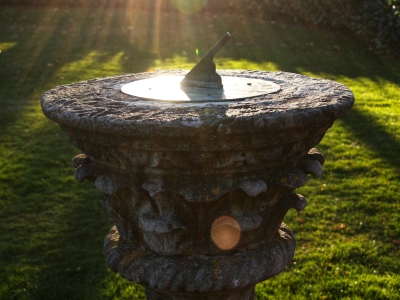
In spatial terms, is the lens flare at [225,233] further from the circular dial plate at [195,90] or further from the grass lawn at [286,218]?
the grass lawn at [286,218]

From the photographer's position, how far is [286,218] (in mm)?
4688

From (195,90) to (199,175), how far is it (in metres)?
0.68

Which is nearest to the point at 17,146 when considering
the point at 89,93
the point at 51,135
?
the point at 51,135

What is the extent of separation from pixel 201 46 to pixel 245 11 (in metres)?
3.56

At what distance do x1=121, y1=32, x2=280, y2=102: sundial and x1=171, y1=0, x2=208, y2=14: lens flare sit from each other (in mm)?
12665

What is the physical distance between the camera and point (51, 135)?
6.41 metres

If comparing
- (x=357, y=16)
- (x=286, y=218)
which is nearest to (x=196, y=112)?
(x=286, y=218)

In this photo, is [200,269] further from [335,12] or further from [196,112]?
[335,12]

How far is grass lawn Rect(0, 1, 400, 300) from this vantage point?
386cm

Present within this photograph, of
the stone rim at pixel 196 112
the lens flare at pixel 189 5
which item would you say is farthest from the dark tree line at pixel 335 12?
the stone rim at pixel 196 112

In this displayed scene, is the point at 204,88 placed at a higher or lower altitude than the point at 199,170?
higher

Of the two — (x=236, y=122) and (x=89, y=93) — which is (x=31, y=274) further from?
(x=236, y=122)

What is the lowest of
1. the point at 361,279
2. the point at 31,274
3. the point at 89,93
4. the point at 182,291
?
the point at 31,274

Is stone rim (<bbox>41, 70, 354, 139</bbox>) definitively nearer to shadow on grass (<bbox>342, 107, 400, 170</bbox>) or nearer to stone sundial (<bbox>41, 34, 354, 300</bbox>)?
stone sundial (<bbox>41, 34, 354, 300</bbox>)
